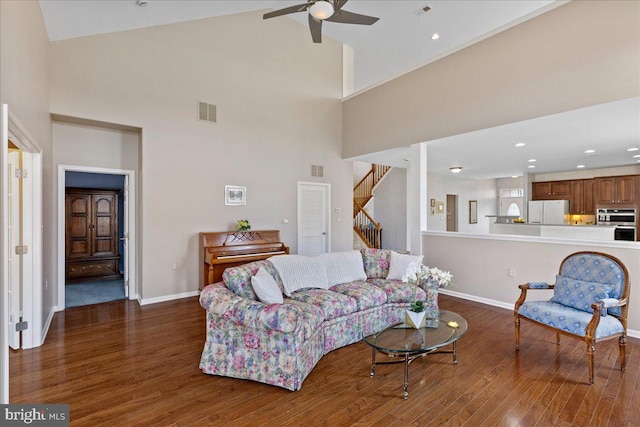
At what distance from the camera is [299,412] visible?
2.19m

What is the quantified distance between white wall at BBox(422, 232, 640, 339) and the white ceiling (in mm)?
1582

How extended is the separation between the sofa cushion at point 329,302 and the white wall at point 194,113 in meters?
2.63

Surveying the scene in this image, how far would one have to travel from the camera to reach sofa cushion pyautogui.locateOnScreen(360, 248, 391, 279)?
418 cm

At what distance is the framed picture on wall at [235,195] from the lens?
5.48 m

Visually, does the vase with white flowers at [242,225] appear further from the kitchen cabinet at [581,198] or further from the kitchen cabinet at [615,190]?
the kitchen cabinet at [615,190]

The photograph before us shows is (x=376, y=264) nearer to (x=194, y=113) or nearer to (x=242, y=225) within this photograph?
(x=242, y=225)

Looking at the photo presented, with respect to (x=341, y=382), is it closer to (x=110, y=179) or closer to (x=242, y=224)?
(x=242, y=224)

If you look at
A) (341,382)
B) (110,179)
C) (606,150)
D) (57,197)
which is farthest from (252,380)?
(606,150)

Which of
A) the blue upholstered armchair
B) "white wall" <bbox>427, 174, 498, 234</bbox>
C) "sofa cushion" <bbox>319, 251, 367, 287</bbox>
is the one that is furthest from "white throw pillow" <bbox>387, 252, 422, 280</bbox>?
"white wall" <bbox>427, 174, 498, 234</bbox>

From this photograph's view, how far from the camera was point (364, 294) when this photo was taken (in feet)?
11.2

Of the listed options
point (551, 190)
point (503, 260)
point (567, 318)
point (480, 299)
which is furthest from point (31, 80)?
point (551, 190)

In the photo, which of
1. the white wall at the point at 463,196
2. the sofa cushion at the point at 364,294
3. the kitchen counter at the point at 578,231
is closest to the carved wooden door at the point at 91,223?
the sofa cushion at the point at 364,294

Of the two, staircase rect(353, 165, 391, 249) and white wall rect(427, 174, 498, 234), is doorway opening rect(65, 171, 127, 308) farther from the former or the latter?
white wall rect(427, 174, 498, 234)

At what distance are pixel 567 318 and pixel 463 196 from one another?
27.1 feet
